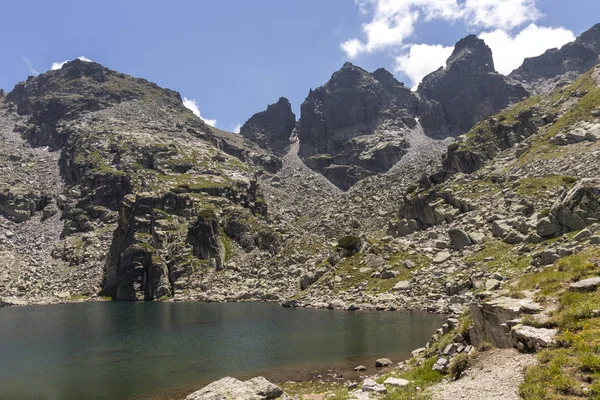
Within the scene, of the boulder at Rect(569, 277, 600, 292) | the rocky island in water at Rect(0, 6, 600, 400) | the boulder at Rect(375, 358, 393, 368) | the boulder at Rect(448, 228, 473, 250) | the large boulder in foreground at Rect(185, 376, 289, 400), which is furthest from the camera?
the boulder at Rect(448, 228, 473, 250)

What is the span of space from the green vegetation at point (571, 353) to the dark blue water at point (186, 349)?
20.7 meters

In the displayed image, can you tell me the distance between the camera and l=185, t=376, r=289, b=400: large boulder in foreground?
19.2 meters

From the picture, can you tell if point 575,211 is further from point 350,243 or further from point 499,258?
point 350,243

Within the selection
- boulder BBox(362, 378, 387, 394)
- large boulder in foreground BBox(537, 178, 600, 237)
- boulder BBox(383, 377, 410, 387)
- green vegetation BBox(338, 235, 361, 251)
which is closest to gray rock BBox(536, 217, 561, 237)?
A: large boulder in foreground BBox(537, 178, 600, 237)

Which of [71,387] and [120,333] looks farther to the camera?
[120,333]

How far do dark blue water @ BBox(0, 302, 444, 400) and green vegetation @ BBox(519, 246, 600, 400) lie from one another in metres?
20.7

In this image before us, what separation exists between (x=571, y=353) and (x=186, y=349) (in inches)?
1710

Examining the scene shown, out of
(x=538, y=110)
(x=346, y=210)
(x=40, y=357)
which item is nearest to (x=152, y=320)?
(x=40, y=357)

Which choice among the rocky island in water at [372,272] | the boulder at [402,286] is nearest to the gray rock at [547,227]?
the rocky island in water at [372,272]

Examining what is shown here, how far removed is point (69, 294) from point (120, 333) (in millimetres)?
90599

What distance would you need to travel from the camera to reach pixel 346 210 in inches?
6688

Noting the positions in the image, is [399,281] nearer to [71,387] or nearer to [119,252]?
[71,387]

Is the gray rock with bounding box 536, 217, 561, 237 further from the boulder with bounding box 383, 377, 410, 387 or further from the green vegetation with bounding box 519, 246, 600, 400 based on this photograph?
the boulder with bounding box 383, 377, 410, 387

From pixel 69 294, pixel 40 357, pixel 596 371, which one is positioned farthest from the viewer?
pixel 69 294
